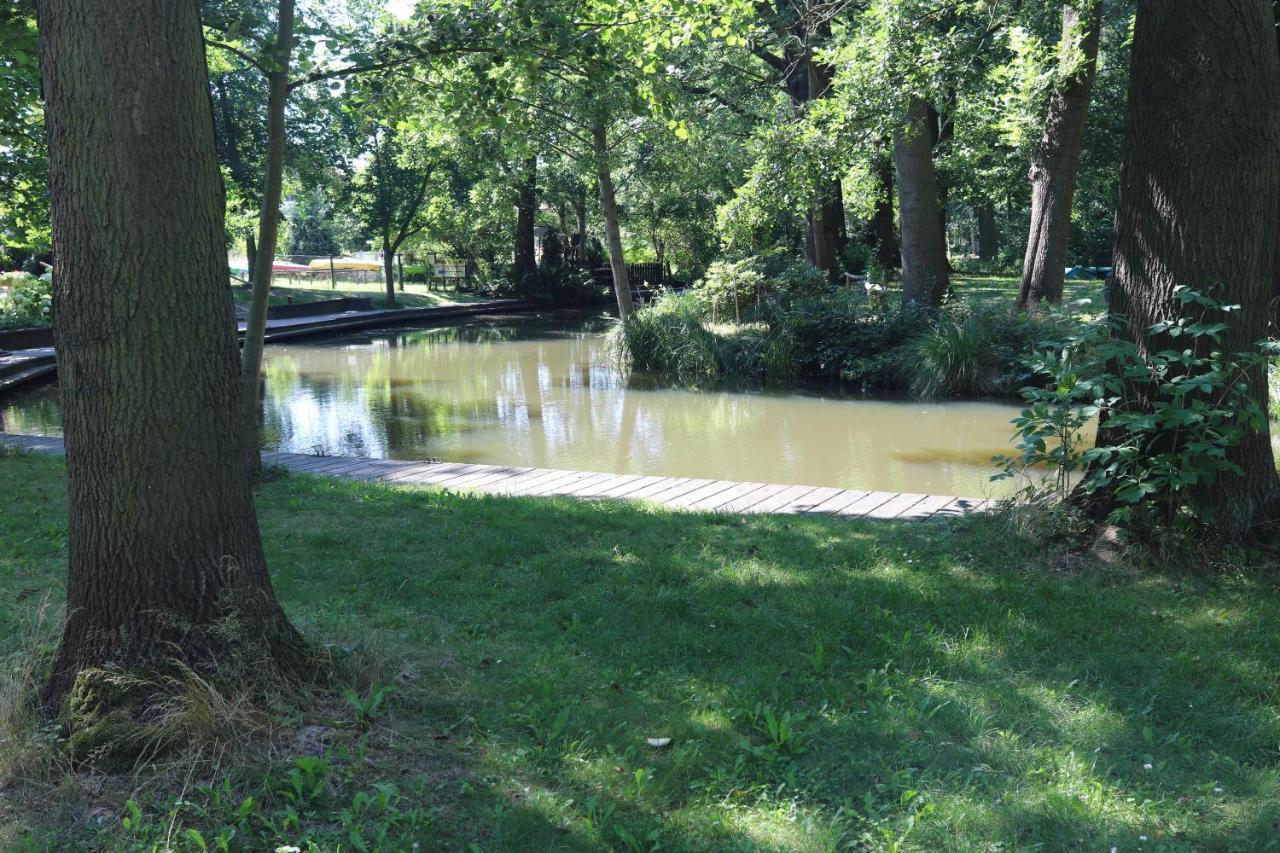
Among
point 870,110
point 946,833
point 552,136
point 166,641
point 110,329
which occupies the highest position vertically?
point 552,136

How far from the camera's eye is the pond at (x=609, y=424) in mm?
10461

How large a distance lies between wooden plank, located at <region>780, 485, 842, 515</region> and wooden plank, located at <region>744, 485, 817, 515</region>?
0.16 ft

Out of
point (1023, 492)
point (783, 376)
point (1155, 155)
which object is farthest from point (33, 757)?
point (783, 376)

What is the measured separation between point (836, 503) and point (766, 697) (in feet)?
12.0

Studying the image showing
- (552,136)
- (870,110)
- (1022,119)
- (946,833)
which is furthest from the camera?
(552,136)

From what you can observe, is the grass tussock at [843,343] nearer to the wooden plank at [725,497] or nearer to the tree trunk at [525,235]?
the wooden plank at [725,497]

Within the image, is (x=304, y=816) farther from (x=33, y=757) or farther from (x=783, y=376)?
(x=783, y=376)

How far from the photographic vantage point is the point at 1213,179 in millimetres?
4812

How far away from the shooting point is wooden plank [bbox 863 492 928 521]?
664 centimetres

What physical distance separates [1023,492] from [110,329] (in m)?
4.48

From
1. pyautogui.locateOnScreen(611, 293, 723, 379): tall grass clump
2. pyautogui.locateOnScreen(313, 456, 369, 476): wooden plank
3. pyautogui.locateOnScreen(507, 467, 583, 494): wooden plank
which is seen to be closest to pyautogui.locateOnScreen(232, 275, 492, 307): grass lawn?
pyautogui.locateOnScreen(611, 293, 723, 379): tall grass clump

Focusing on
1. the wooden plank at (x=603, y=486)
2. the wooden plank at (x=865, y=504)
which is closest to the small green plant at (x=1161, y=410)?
the wooden plank at (x=865, y=504)

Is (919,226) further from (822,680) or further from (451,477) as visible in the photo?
(822,680)

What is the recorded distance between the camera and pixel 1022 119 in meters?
15.3
